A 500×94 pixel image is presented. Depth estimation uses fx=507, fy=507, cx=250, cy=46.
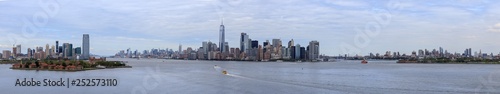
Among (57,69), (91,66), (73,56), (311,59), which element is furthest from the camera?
(311,59)

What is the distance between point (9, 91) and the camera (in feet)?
77.2

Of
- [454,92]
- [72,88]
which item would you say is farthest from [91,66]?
[454,92]

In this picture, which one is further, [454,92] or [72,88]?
[72,88]

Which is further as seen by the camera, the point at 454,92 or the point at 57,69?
the point at 57,69

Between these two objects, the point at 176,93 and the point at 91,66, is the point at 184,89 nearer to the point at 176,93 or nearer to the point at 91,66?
the point at 176,93

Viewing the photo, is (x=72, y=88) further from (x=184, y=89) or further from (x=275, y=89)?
(x=275, y=89)

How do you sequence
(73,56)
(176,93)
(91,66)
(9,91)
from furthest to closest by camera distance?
(73,56) → (91,66) → (9,91) → (176,93)

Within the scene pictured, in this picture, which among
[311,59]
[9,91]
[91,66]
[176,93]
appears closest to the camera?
[176,93]

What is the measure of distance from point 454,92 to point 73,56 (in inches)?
4017

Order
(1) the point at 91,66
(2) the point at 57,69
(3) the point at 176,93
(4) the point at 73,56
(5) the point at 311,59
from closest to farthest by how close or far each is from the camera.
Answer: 1. (3) the point at 176,93
2. (2) the point at 57,69
3. (1) the point at 91,66
4. (4) the point at 73,56
5. (5) the point at 311,59

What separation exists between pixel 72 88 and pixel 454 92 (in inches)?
699

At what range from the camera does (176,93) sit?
2202 cm

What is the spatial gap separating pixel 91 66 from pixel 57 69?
629cm

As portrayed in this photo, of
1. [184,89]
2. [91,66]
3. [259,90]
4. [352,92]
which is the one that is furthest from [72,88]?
[91,66]
